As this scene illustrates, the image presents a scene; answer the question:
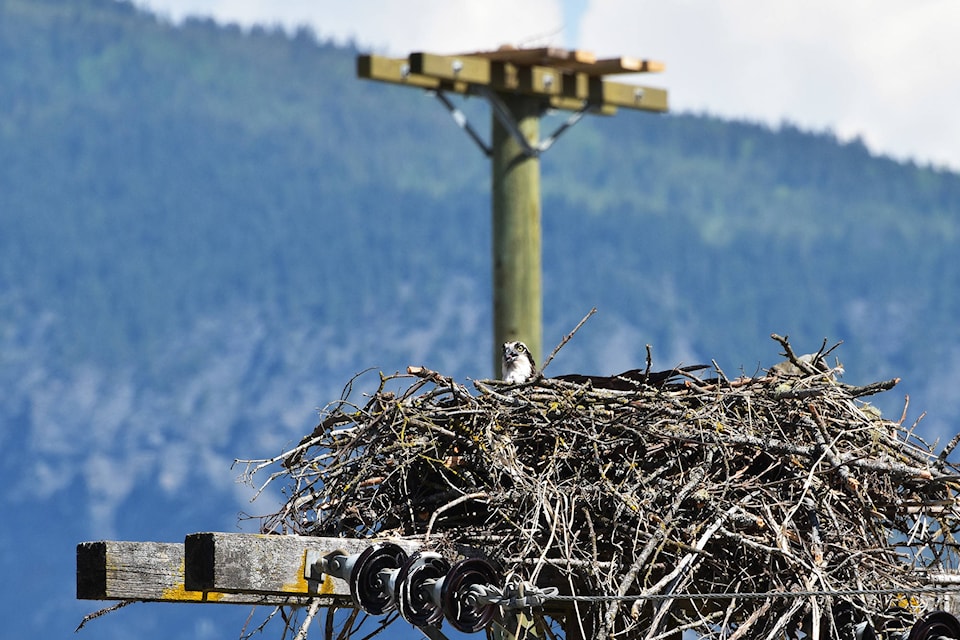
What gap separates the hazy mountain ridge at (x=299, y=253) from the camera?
1235 inches

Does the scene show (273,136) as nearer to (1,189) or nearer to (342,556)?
(1,189)

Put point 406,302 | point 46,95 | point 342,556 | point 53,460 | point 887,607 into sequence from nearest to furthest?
point 342,556
point 887,607
point 53,460
point 406,302
point 46,95

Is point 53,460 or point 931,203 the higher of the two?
point 931,203

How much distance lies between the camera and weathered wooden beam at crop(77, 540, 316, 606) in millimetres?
5961

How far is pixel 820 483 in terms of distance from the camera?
6.36m

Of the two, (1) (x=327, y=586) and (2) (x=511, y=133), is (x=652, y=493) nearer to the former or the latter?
(1) (x=327, y=586)

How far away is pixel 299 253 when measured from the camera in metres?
34.7

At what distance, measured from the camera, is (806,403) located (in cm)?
678

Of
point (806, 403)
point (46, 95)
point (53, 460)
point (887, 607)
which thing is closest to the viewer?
point (887, 607)

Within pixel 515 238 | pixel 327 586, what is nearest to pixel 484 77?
pixel 515 238

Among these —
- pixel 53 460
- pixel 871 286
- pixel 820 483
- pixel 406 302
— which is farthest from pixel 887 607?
pixel 871 286

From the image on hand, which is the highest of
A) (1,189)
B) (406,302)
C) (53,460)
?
(1,189)

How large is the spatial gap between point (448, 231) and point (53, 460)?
9115 millimetres

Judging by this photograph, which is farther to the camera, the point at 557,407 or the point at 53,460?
the point at 53,460
